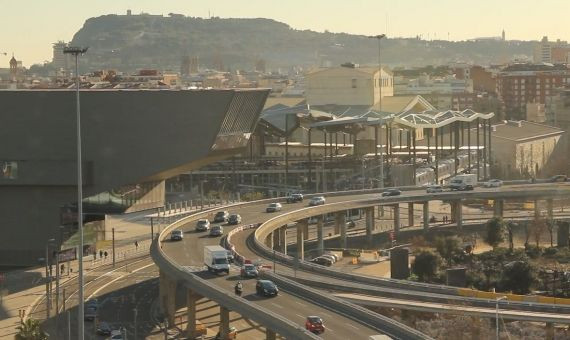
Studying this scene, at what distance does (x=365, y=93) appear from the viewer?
66750 mm

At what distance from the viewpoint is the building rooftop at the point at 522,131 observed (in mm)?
57281

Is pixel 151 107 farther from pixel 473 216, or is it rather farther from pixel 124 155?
pixel 473 216

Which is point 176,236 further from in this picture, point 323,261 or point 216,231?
point 323,261

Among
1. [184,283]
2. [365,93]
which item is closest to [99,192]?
[184,283]

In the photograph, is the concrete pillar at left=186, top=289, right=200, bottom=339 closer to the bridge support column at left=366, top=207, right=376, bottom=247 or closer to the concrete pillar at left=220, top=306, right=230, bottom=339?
the concrete pillar at left=220, top=306, right=230, bottom=339

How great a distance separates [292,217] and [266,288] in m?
12.1

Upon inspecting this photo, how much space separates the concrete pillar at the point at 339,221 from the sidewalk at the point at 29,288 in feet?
18.4

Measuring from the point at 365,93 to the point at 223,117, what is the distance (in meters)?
35.9

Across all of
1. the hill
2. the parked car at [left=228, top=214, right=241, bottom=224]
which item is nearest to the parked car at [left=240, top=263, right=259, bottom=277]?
the parked car at [left=228, top=214, right=241, bottom=224]

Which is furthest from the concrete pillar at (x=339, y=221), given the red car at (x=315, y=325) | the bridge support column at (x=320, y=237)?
the red car at (x=315, y=325)

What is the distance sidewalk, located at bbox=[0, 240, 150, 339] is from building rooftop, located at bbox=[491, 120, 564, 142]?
27734mm

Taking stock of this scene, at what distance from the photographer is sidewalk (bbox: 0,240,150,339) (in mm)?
23453

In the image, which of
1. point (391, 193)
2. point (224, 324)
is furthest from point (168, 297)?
point (391, 193)

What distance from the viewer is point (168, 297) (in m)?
23.4
